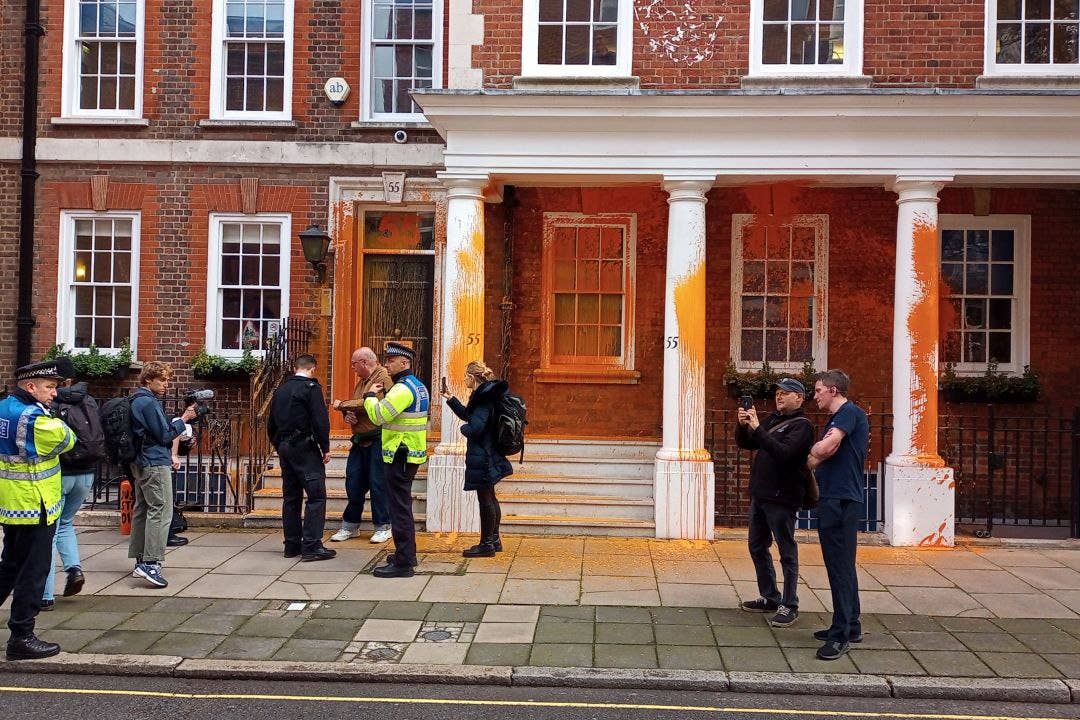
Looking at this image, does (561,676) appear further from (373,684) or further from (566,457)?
(566,457)

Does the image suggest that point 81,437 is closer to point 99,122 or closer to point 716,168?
point 716,168

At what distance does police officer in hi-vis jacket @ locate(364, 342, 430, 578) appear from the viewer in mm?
7703

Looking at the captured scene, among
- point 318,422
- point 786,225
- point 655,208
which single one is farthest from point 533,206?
point 318,422

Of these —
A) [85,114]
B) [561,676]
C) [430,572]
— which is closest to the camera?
[561,676]

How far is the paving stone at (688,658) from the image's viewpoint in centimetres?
575

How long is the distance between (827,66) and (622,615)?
6531 millimetres

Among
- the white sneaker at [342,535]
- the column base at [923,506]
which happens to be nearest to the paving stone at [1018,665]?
the column base at [923,506]

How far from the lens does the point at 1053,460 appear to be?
1110 cm

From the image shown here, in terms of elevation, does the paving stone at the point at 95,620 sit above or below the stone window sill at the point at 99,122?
below

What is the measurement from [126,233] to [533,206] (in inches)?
216

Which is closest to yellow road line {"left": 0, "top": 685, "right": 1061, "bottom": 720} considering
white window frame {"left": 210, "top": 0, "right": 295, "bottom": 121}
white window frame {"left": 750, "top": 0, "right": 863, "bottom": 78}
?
white window frame {"left": 750, "top": 0, "right": 863, "bottom": 78}

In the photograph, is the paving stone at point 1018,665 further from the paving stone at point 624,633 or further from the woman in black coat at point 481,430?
the woman in black coat at point 481,430

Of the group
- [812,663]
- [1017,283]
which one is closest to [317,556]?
[812,663]

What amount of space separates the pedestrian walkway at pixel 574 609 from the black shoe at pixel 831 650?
0.22 feet
